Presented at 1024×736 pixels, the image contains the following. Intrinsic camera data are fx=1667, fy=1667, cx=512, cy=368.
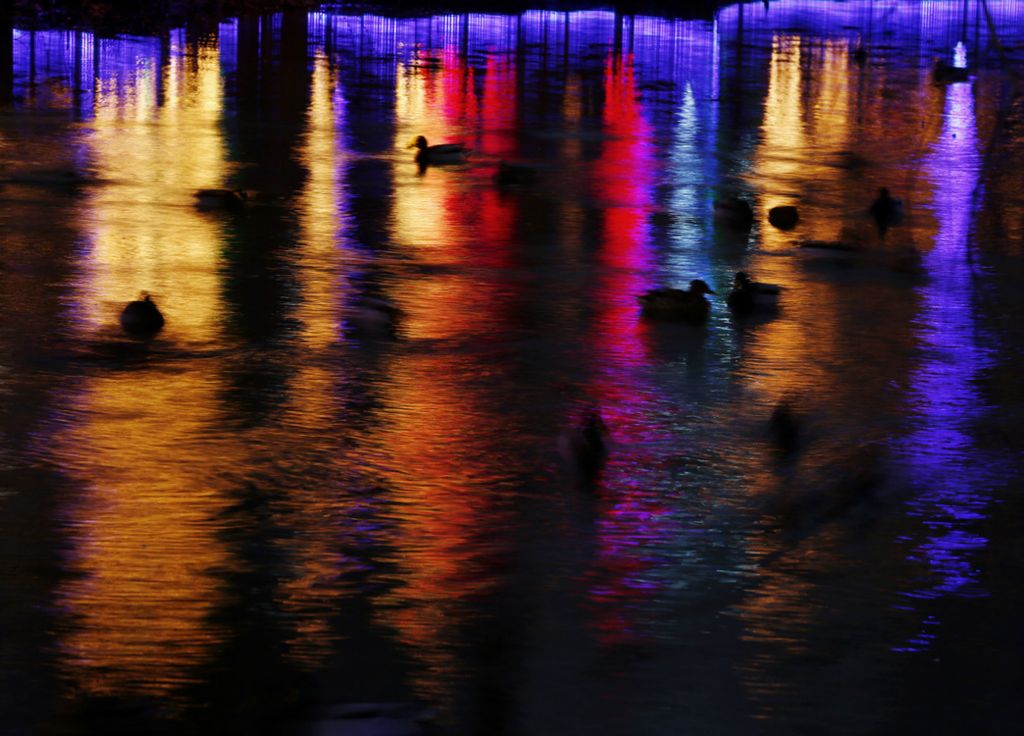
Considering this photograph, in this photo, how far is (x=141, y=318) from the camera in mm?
7727

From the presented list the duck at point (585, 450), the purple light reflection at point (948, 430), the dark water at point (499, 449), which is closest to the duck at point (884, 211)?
the dark water at point (499, 449)

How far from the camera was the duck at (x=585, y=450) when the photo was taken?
5.96 m

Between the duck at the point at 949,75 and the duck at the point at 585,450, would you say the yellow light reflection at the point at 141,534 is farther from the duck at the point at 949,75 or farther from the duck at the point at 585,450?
the duck at the point at 949,75

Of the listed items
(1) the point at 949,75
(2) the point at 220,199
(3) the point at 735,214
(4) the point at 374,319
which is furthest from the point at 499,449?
(1) the point at 949,75

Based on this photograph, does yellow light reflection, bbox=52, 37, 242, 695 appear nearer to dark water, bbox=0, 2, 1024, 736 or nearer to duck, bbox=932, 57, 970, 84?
dark water, bbox=0, 2, 1024, 736

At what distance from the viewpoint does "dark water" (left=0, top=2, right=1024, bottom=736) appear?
4.32m

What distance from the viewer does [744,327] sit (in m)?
8.31

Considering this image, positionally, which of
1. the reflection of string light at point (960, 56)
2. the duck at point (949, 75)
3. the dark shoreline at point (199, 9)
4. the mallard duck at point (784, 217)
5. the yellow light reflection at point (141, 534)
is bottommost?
the yellow light reflection at point (141, 534)

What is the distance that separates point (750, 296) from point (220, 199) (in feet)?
13.8

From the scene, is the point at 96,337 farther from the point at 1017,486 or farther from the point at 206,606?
the point at 1017,486

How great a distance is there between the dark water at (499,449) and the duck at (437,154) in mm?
237

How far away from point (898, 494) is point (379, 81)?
15.7 meters

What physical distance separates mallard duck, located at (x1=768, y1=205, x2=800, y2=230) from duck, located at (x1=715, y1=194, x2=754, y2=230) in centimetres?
15

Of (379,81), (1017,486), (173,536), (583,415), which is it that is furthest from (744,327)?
(379,81)
